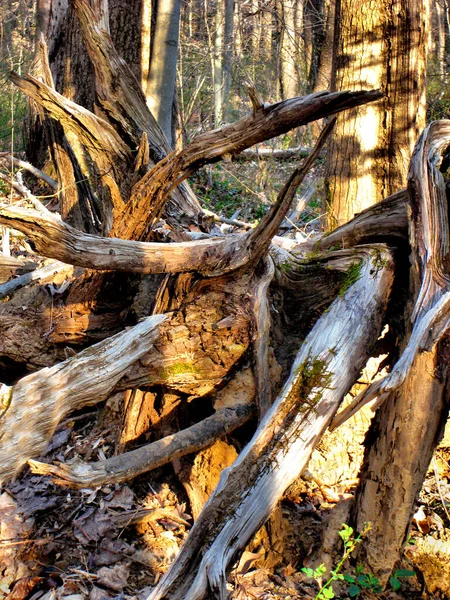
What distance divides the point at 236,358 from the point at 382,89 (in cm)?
200

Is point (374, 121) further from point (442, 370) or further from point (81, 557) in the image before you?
point (81, 557)

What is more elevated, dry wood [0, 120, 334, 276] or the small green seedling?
dry wood [0, 120, 334, 276]

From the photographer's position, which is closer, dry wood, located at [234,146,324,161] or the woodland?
the woodland

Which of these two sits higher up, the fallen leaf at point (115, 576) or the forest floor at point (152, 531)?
the forest floor at point (152, 531)

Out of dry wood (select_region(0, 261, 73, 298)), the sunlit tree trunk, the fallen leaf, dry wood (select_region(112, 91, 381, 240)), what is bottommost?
the fallen leaf

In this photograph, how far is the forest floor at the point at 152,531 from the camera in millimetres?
2842

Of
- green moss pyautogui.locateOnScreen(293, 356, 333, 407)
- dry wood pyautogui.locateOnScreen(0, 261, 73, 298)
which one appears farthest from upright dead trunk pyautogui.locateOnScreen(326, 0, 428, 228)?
dry wood pyautogui.locateOnScreen(0, 261, 73, 298)

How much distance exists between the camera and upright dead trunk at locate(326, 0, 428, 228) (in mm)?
3516

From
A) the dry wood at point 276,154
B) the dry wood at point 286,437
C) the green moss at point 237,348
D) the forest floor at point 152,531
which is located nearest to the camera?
the dry wood at point 286,437

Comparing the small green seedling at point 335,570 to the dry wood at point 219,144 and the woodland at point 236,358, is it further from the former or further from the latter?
the dry wood at point 219,144

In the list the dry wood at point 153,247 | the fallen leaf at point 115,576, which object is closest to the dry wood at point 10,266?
the dry wood at point 153,247

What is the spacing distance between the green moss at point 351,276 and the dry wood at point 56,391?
0.97 meters

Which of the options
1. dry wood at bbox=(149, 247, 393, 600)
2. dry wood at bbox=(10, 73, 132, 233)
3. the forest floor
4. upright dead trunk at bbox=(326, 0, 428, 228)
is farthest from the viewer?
upright dead trunk at bbox=(326, 0, 428, 228)

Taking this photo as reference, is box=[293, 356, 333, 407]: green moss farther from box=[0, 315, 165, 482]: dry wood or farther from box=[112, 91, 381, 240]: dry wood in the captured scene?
box=[112, 91, 381, 240]: dry wood
